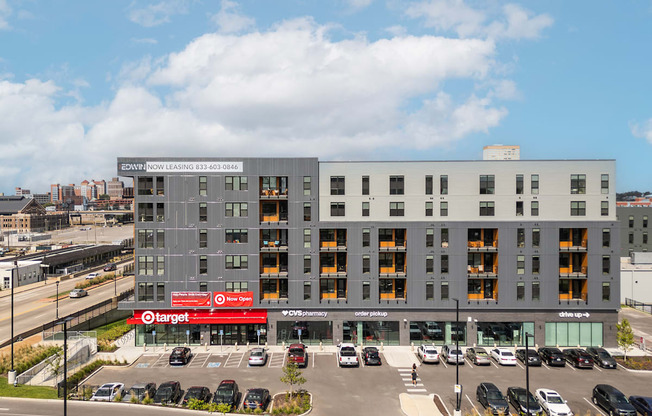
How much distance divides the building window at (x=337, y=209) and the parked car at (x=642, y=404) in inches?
1285

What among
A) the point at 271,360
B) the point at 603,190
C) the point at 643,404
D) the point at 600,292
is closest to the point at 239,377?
the point at 271,360

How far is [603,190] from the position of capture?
54219mm

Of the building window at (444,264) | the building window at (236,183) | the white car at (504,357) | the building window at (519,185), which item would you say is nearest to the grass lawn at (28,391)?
the building window at (236,183)

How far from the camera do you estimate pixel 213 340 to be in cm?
5412

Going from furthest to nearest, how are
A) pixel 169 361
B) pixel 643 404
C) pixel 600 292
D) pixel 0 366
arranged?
pixel 600 292
pixel 169 361
pixel 0 366
pixel 643 404

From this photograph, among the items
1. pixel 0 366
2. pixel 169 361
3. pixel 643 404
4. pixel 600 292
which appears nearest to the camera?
pixel 643 404

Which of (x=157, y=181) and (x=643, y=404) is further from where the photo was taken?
(x=157, y=181)

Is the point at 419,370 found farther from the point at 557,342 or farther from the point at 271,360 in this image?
the point at 557,342

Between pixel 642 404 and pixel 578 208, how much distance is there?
83.9 ft

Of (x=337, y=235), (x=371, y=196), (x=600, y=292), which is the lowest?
(x=600, y=292)

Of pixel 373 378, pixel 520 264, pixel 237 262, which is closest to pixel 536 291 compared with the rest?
pixel 520 264

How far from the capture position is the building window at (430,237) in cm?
5391

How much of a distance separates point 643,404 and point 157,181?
51656 millimetres

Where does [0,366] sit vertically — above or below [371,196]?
below
